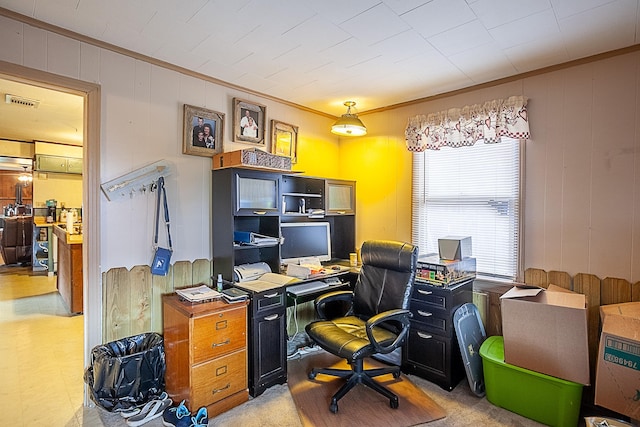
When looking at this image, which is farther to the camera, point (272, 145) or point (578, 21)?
point (272, 145)

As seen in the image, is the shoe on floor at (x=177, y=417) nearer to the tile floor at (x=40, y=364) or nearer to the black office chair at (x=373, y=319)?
the tile floor at (x=40, y=364)

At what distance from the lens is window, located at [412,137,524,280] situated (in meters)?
2.76

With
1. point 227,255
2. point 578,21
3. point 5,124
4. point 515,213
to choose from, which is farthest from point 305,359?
point 5,124

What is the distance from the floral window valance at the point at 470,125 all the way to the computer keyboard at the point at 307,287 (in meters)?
1.58

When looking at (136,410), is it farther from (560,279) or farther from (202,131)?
(560,279)

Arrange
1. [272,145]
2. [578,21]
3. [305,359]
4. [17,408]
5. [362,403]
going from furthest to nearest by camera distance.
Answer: [272,145] < [305,359] < [362,403] < [17,408] < [578,21]

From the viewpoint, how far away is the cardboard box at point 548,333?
2.02 meters

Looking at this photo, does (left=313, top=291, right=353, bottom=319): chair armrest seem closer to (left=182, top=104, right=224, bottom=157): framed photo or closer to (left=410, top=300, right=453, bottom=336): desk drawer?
(left=410, top=300, right=453, bottom=336): desk drawer

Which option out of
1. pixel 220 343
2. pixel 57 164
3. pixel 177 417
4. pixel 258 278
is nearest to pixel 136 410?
pixel 177 417

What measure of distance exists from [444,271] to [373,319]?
789 mm

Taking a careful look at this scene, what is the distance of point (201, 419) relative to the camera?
203 centimetres

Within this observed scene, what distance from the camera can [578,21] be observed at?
192 cm

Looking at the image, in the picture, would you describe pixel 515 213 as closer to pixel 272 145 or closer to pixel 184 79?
pixel 272 145

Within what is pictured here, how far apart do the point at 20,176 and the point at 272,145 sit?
8.11 meters
